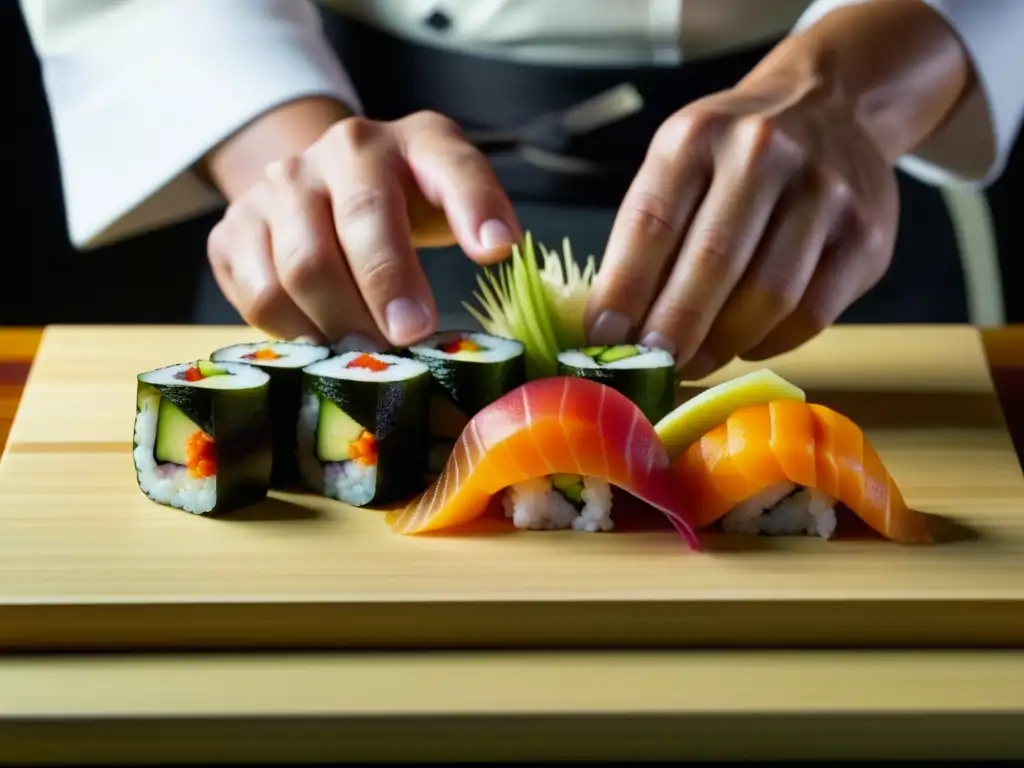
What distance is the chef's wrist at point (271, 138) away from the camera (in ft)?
5.58

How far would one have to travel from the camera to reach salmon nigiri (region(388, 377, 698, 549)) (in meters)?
1.10

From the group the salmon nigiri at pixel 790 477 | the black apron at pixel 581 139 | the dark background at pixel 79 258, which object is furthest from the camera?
the dark background at pixel 79 258

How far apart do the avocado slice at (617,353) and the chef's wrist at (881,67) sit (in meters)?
0.41

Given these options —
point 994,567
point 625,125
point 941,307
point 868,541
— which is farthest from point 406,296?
point 941,307

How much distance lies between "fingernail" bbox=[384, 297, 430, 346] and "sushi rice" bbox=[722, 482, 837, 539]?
0.36 meters

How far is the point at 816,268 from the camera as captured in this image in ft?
4.80

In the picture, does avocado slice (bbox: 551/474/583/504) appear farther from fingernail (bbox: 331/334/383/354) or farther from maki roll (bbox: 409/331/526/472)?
fingernail (bbox: 331/334/383/354)

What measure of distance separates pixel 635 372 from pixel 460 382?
0.18 meters

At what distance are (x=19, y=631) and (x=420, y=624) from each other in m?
0.31

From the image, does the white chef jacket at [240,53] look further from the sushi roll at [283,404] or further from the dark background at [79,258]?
the dark background at [79,258]

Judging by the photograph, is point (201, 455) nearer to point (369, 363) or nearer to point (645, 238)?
point (369, 363)

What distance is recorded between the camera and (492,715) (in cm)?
91

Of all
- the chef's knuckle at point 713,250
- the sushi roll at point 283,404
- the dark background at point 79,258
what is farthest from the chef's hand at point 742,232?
the dark background at point 79,258

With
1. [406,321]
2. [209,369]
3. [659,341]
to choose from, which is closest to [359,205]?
[406,321]
